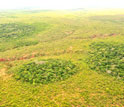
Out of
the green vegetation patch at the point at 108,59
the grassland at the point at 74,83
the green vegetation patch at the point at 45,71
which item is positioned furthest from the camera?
the green vegetation patch at the point at 108,59

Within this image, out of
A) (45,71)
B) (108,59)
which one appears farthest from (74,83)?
(108,59)

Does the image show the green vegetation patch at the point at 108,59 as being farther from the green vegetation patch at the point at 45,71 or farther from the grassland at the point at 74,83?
the green vegetation patch at the point at 45,71

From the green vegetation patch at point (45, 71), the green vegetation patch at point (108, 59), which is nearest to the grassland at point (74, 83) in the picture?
the green vegetation patch at point (108, 59)

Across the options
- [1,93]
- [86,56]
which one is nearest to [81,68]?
[86,56]

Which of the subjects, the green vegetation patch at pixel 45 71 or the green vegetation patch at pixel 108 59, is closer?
the green vegetation patch at pixel 45 71

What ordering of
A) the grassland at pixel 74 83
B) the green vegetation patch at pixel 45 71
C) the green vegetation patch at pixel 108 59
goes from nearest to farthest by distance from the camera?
the grassland at pixel 74 83, the green vegetation patch at pixel 45 71, the green vegetation patch at pixel 108 59

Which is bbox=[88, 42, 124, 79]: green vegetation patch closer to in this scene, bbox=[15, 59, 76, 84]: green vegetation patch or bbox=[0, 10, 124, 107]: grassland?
bbox=[0, 10, 124, 107]: grassland

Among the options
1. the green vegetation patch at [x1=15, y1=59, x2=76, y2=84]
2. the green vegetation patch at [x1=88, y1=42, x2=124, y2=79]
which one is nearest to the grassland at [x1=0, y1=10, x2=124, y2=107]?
the green vegetation patch at [x1=88, y1=42, x2=124, y2=79]

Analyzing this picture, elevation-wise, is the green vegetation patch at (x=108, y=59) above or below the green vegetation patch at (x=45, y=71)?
above
